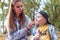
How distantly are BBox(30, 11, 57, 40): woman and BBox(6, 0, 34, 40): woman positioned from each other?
87 mm

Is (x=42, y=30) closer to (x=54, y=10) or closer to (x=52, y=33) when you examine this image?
(x=52, y=33)

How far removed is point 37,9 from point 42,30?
253mm

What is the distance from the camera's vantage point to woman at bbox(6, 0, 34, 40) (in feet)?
4.39

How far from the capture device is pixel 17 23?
1.37 meters

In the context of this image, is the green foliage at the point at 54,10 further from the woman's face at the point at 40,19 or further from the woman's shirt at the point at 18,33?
the woman's shirt at the point at 18,33

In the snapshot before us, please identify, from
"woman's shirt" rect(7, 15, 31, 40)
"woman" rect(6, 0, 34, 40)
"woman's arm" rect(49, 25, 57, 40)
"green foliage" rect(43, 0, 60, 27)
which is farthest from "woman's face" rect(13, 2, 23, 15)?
"woman's arm" rect(49, 25, 57, 40)

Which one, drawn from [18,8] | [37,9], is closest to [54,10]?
[37,9]

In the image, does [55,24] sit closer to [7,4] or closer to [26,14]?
[26,14]

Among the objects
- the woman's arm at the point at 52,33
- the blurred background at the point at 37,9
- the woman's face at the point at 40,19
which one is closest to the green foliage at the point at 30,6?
the blurred background at the point at 37,9

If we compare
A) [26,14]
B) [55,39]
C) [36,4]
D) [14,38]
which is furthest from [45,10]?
[14,38]

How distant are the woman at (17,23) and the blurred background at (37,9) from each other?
0.23 feet

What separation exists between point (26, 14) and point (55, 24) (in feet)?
1.19

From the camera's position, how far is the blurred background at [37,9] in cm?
141

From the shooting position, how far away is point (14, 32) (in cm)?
135
